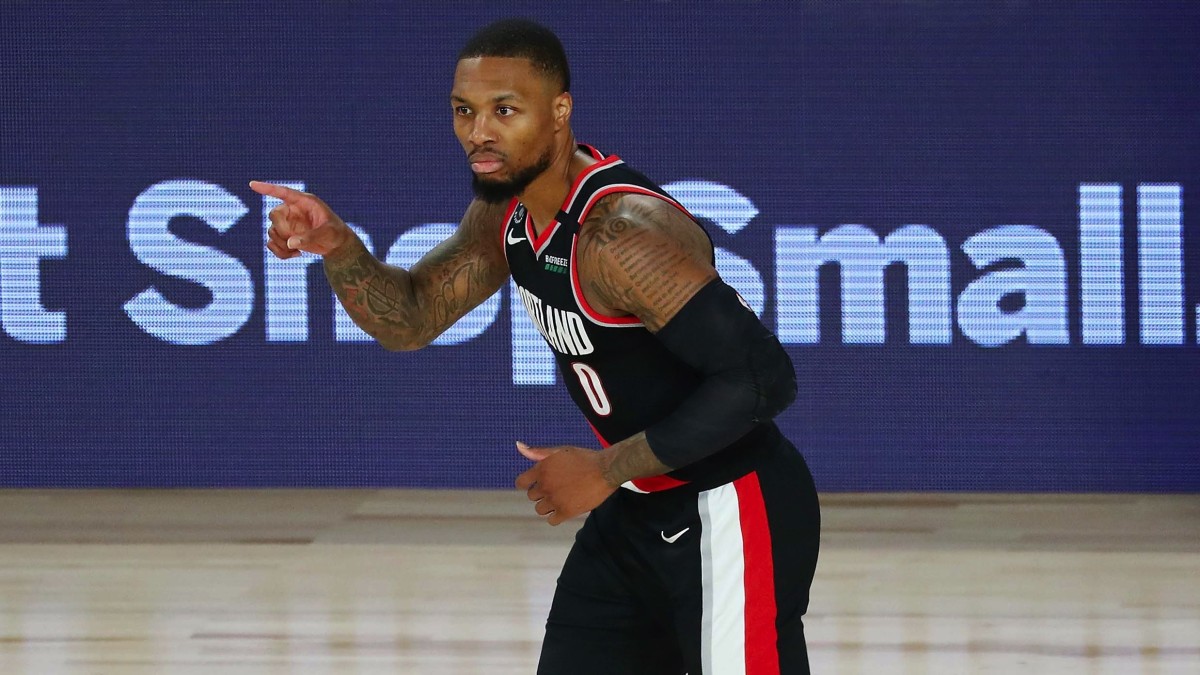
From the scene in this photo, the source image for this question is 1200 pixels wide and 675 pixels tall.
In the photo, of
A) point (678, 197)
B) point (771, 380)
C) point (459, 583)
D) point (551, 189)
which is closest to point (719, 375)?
point (771, 380)

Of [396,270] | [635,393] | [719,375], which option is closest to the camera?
[719,375]

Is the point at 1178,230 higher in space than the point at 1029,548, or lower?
higher

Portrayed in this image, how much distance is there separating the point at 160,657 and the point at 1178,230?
4.08 meters

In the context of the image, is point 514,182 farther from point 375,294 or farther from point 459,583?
point 459,583

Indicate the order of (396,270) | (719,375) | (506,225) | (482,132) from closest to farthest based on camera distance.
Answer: (719,375)
(482,132)
(506,225)
(396,270)

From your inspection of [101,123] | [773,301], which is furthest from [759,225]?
[101,123]

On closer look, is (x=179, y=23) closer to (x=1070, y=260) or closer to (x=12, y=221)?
(x=12, y=221)

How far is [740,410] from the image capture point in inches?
83.4

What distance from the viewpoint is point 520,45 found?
2.25 meters

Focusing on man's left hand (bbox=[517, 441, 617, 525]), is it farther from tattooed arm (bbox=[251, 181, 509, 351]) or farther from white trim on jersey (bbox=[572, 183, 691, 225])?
tattooed arm (bbox=[251, 181, 509, 351])

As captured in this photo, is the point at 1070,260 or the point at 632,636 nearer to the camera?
the point at 632,636

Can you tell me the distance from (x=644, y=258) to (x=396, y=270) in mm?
629

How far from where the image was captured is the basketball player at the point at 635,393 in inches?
84.1

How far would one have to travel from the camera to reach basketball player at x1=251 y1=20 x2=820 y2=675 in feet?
7.01
